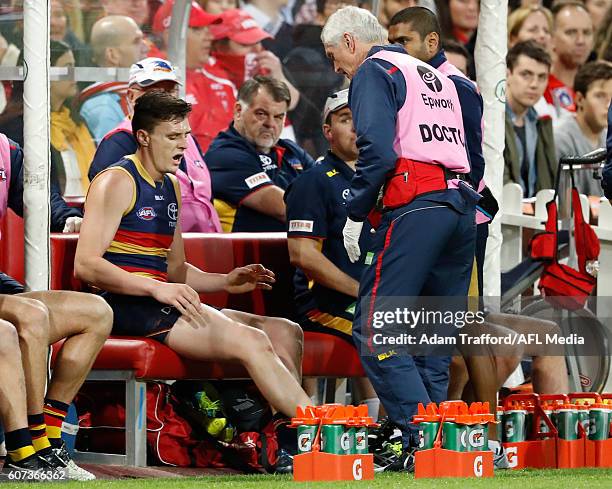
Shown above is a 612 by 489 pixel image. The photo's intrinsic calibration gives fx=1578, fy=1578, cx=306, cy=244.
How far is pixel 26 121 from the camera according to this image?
645 cm

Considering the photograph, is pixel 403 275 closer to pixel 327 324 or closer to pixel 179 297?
pixel 179 297

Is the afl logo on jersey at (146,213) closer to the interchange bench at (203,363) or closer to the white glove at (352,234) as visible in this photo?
the interchange bench at (203,363)

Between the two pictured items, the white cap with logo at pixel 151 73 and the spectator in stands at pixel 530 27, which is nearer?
the white cap with logo at pixel 151 73

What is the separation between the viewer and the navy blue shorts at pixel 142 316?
21.0 feet

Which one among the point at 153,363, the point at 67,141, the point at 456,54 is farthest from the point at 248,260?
the point at 456,54

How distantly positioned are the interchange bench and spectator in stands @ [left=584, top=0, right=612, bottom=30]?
21.4ft

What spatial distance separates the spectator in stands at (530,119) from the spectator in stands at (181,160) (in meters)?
3.36

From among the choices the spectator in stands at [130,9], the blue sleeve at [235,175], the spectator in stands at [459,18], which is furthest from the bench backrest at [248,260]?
the spectator in stands at [459,18]

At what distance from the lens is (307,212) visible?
7094 millimetres

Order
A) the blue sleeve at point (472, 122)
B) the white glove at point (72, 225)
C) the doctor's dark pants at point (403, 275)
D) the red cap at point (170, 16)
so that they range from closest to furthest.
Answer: the doctor's dark pants at point (403, 275) < the blue sleeve at point (472, 122) < the white glove at point (72, 225) < the red cap at point (170, 16)

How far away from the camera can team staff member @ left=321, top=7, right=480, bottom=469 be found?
237 inches

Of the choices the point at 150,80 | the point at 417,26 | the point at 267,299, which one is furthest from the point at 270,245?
the point at 417,26

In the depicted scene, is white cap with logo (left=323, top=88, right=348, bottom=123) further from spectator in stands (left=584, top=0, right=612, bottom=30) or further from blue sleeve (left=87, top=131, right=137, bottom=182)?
spectator in stands (left=584, top=0, right=612, bottom=30)

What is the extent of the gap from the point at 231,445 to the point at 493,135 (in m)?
1.96
